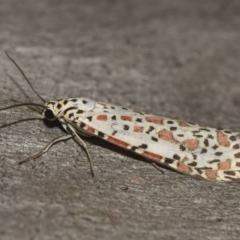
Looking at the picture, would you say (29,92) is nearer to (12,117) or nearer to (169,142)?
(12,117)

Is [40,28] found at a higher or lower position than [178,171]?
higher

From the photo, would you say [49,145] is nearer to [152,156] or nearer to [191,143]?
[152,156]

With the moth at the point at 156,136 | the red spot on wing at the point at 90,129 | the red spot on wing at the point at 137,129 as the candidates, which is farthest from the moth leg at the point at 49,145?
the red spot on wing at the point at 137,129

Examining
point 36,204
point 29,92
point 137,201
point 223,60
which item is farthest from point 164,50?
point 36,204

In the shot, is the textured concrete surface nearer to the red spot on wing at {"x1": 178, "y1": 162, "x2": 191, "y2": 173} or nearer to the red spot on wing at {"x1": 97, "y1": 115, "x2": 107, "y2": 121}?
the red spot on wing at {"x1": 178, "y1": 162, "x2": 191, "y2": 173}

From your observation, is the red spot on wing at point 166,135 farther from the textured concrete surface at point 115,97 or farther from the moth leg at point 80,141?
the moth leg at point 80,141

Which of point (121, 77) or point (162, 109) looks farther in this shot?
point (121, 77)

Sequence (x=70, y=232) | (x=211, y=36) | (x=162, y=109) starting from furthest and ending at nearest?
(x=211, y=36), (x=162, y=109), (x=70, y=232)
